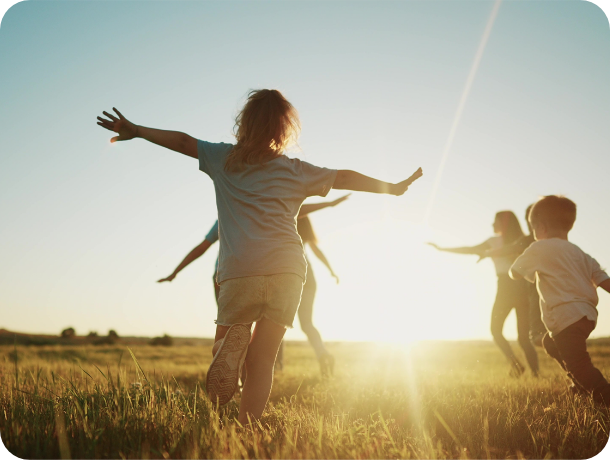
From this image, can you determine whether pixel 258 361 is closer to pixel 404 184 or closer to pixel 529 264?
pixel 404 184

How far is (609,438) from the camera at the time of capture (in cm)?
277

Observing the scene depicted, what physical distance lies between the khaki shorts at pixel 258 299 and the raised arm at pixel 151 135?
0.98m

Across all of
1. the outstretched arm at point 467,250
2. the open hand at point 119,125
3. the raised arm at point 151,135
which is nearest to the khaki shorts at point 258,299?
the raised arm at point 151,135

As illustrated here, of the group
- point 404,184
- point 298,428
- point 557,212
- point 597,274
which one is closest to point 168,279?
point 298,428

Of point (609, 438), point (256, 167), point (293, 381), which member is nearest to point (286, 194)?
Result: point (256, 167)

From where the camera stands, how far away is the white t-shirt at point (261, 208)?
9.60 ft

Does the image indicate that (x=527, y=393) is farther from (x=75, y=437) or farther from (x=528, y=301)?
(x=75, y=437)

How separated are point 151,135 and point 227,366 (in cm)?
160

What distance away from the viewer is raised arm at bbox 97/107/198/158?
298 centimetres

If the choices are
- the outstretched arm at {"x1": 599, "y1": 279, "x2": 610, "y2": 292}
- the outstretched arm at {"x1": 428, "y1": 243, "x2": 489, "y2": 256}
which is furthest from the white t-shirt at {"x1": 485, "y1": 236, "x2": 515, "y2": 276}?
the outstretched arm at {"x1": 599, "y1": 279, "x2": 610, "y2": 292}

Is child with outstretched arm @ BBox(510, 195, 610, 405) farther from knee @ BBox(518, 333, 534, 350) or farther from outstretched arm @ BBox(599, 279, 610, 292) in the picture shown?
knee @ BBox(518, 333, 534, 350)

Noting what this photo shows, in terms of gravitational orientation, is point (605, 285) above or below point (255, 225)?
below

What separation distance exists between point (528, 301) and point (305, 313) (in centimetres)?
343

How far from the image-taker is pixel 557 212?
A: 4438 mm
